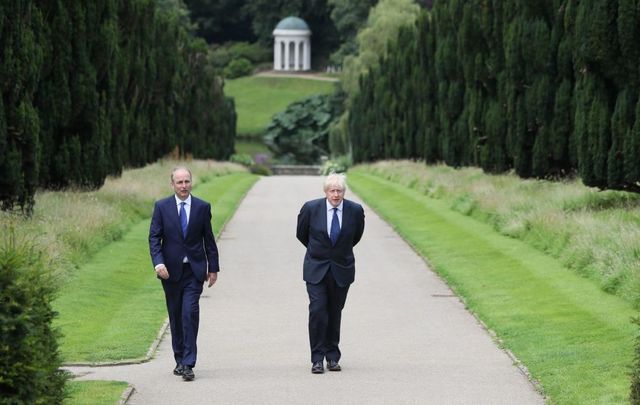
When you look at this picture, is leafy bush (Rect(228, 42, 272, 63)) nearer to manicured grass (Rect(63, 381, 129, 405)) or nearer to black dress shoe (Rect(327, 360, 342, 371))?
black dress shoe (Rect(327, 360, 342, 371))

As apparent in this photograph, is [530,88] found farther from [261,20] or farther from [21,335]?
[261,20]

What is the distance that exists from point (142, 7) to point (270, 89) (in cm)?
9802

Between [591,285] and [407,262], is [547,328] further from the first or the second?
[407,262]

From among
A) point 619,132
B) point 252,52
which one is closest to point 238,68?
point 252,52

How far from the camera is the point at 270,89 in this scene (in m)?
136

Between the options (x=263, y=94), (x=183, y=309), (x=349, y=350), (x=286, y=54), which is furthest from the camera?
(x=286, y=54)

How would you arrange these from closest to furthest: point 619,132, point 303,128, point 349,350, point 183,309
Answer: point 183,309, point 349,350, point 619,132, point 303,128

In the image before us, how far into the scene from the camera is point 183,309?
447 inches

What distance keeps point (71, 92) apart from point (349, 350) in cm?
1482

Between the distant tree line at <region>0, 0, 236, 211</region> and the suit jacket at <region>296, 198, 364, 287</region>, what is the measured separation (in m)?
9.50

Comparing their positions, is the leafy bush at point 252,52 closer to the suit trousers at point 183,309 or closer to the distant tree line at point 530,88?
the distant tree line at point 530,88

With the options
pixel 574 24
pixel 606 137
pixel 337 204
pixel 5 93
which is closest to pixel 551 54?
pixel 574 24

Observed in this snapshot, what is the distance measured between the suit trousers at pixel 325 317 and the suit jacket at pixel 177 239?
95 cm

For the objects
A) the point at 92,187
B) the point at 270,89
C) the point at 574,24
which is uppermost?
the point at 574,24
